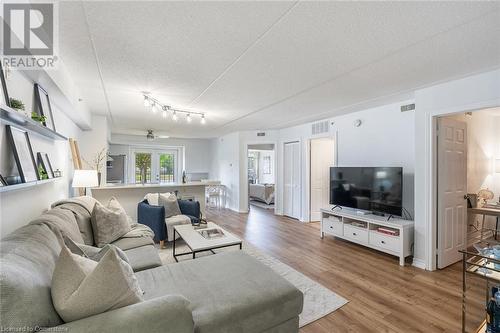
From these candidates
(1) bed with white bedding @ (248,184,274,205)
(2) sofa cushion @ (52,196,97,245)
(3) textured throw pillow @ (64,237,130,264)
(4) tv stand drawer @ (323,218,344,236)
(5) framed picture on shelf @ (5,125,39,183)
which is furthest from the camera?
(1) bed with white bedding @ (248,184,274,205)

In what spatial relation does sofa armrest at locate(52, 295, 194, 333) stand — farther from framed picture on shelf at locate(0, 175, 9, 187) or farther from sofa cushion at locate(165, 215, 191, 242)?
sofa cushion at locate(165, 215, 191, 242)

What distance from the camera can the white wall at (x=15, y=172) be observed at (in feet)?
5.30

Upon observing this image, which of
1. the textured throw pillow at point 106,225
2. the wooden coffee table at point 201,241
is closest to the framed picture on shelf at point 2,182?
the textured throw pillow at point 106,225

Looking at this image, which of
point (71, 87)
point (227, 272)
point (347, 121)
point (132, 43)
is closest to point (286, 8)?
point (132, 43)

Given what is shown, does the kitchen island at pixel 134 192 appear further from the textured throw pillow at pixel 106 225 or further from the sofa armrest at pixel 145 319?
the sofa armrest at pixel 145 319

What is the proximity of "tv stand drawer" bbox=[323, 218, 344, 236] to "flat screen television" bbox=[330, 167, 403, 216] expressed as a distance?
0.33m

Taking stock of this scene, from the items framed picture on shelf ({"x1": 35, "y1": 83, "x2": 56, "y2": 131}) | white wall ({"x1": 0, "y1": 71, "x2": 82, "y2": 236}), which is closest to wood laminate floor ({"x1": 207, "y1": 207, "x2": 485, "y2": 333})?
white wall ({"x1": 0, "y1": 71, "x2": 82, "y2": 236})

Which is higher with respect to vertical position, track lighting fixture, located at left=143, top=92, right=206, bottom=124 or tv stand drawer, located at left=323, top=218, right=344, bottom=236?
track lighting fixture, located at left=143, top=92, right=206, bottom=124

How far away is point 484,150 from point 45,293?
20.2ft

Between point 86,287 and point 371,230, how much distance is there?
3.65 meters

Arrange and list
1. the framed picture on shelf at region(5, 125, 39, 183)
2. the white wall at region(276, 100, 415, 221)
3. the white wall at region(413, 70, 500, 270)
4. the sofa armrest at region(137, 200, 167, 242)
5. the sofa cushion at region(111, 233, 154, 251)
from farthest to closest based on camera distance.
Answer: the sofa armrest at region(137, 200, 167, 242)
the white wall at region(276, 100, 415, 221)
the white wall at region(413, 70, 500, 270)
the sofa cushion at region(111, 233, 154, 251)
the framed picture on shelf at region(5, 125, 39, 183)

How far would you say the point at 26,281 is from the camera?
0.98 m

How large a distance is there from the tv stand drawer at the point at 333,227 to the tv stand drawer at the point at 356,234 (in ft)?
0.32

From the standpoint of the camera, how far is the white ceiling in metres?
1.57
